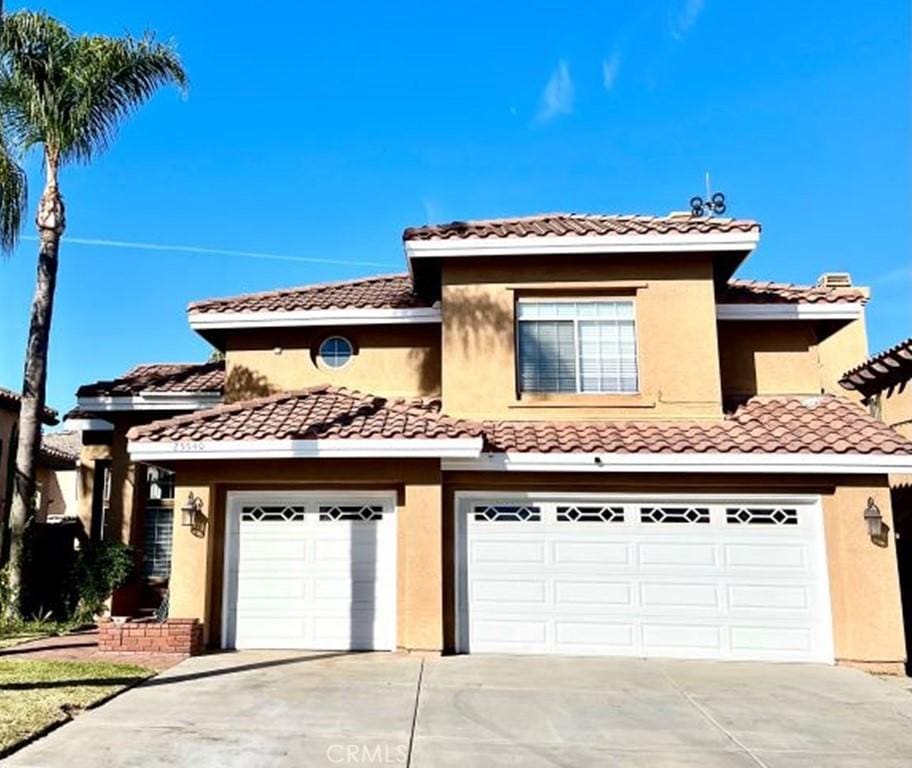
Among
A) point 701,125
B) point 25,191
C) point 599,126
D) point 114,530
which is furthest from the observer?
point 599,126

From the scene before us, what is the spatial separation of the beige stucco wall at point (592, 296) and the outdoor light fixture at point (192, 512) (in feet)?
14.2

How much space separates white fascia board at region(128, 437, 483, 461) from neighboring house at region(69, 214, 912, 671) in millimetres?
31

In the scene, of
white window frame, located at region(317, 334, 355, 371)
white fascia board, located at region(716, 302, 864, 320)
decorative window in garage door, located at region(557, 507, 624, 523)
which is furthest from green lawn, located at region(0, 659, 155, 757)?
white fascia board, located at region(716, 302, 864, 320)

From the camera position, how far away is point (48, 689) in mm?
8305

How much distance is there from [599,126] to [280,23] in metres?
8.00

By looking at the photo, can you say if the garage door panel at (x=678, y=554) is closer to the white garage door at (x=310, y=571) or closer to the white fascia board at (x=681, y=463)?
the white fascia board at (x=681, y=463)

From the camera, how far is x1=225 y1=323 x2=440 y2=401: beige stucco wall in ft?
46.5

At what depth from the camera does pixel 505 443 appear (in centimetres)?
1161

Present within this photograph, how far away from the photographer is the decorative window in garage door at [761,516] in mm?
11500

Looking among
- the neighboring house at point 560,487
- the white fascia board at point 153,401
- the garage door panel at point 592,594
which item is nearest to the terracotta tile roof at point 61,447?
the white fascia board at point 153,401

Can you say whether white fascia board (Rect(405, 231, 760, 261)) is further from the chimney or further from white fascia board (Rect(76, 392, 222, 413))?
the chimney

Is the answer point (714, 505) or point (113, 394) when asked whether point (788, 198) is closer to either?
point (714, 505)

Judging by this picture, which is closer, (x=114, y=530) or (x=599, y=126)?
(x=114, y=530)

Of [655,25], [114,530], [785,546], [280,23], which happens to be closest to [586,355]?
[785,546]
